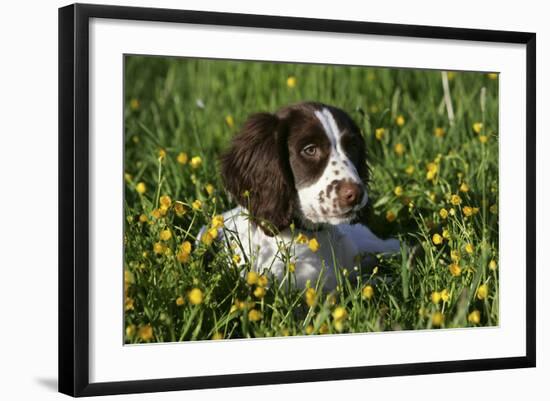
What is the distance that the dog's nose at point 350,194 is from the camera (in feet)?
15.5

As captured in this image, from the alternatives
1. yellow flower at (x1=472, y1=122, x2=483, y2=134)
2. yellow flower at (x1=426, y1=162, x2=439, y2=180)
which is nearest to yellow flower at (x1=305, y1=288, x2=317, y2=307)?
yellow flower at (x1=426, y1=162, x2=439, y2=180)

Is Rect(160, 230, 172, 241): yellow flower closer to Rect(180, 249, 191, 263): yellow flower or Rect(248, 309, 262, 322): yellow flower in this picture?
Rect(180, 249, 191, 263): yellow flower

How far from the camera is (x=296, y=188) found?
16.4 ft

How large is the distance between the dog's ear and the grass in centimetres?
19

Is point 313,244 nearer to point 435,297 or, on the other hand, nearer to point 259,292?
point 259,292

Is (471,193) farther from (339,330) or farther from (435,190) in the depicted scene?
(339,330)

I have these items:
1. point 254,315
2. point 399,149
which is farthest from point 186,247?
point 399,149

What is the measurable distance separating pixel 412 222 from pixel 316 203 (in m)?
1.23

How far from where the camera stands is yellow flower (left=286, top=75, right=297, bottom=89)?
6.70 metres

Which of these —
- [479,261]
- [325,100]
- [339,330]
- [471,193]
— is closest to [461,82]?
[325,100]

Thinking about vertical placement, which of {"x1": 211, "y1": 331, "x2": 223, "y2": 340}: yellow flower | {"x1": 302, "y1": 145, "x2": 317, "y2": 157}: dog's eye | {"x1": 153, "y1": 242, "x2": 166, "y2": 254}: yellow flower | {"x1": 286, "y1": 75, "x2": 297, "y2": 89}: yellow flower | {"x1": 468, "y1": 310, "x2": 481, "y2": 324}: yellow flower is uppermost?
{"x1": 286, "y1": 75, "x2": 297, "y2": 89}: yellow flower

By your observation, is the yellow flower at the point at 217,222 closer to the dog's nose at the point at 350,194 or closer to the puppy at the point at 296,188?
the puppy at the point at 296,188

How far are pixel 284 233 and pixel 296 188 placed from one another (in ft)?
0.76

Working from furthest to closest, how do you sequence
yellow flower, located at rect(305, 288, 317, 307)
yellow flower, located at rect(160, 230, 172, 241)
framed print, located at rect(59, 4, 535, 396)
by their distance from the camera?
yellow flower, located at rect(160, 230, 172, 241)
yellow flower, located at rect(305, 288, 317, 307)
framed print, located at rect(59, 4, 535, 396)
